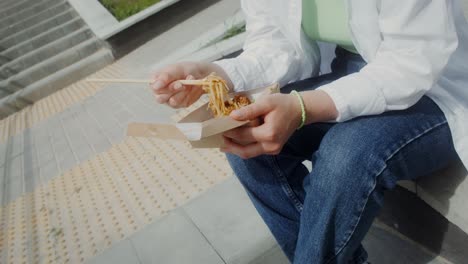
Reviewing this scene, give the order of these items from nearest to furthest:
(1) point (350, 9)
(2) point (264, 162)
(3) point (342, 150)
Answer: (3) point (342, 150), (1) point (350, 9), (2) point (264, 162)

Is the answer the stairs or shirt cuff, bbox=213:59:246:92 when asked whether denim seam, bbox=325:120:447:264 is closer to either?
shirt cuff, bbox=213:59:246:92

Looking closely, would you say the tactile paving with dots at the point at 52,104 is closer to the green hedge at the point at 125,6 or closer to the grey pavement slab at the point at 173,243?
the green hedge at the point at 125,6

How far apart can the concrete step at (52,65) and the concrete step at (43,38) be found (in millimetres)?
624

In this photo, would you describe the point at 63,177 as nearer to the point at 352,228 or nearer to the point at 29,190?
the point at 29,190

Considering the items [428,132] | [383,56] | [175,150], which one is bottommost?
[175,150]

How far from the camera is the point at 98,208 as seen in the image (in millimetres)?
3188

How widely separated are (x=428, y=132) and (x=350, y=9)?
16.6 inches

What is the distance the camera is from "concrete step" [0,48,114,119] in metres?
6.96

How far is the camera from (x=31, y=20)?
8.59m

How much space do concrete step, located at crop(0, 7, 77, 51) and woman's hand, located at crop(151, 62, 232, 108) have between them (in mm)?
7635

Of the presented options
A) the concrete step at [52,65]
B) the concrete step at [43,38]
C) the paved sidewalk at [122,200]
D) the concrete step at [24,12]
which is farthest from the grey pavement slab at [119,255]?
the concrete step at [24,12]

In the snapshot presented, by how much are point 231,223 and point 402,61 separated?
137 cm

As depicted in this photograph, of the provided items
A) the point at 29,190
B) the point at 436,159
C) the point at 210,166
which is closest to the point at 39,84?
the point at 29,190

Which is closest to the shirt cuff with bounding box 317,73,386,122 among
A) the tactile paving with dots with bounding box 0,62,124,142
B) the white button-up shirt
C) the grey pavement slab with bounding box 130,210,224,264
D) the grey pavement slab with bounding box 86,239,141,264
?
the white button-up shirt
